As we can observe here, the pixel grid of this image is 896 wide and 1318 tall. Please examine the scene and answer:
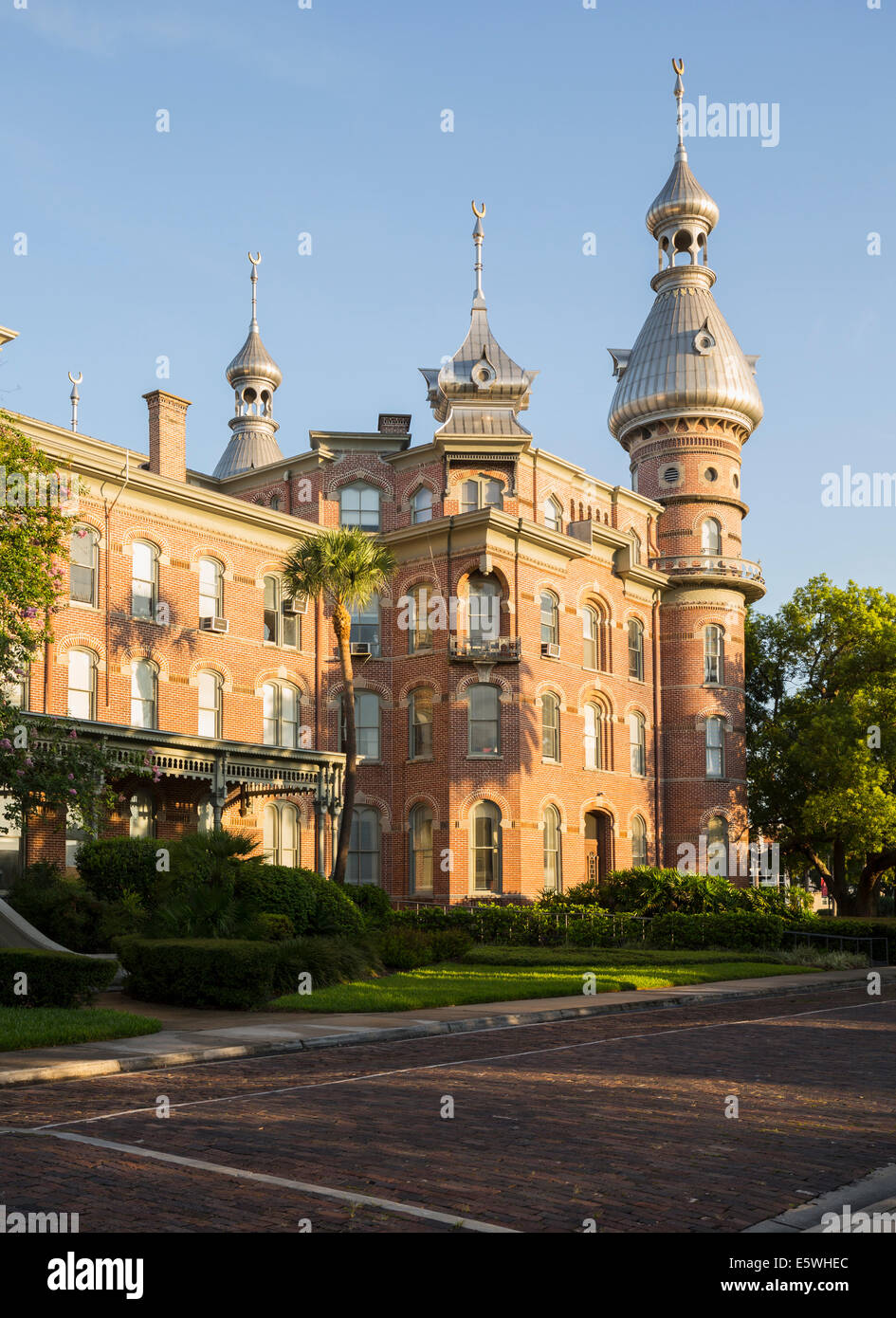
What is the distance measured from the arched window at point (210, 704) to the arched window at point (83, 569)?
4.32m

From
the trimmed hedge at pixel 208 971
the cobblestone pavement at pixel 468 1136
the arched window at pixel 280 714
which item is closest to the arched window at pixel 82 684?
the arched window at pixel 280 714

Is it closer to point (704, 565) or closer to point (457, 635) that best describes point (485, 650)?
point (457, 635)

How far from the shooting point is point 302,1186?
24.7 feet

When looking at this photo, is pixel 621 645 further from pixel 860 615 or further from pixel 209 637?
pixel 209 637

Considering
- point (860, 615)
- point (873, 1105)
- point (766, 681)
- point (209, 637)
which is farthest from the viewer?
point (766, 681)

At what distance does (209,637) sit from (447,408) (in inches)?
540

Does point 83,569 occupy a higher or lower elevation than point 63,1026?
higher

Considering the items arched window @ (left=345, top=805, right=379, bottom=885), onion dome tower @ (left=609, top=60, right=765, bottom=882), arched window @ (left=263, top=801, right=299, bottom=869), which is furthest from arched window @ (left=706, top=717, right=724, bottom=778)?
arched window @ (left=263, top=801, right=299, bottom=869)

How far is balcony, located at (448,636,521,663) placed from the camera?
39.4m

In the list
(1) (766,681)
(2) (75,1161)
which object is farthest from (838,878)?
(2) (75,1161)

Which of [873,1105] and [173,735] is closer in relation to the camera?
[873,1105]

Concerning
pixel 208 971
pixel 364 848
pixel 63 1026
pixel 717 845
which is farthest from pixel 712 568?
pixel 63 1026

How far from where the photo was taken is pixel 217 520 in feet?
121

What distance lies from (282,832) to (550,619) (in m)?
11.5
